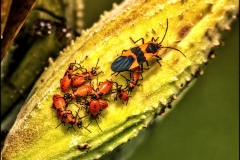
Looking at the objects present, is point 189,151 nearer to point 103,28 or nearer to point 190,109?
point 190,109

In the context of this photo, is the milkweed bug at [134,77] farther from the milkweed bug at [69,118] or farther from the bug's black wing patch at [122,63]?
the milkweed bug at [69,118]

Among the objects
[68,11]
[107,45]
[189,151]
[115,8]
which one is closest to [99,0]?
[68,11]

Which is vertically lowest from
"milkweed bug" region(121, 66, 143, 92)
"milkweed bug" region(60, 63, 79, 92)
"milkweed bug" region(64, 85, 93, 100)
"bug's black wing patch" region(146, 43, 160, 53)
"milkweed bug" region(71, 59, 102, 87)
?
"milkweed bug" region(121, 66, 143, 92)

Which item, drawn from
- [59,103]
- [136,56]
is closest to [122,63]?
[136,56]

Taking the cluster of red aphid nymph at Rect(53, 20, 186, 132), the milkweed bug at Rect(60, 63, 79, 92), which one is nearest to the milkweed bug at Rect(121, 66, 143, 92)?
the cluster of red aphid nymph at Rect(53, 20, 186, 132)

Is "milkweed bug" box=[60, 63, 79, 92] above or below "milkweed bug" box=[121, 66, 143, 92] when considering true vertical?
above

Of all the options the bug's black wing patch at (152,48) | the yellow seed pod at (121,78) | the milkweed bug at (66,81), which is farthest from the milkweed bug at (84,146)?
the bug's black wing patch at (152,48)

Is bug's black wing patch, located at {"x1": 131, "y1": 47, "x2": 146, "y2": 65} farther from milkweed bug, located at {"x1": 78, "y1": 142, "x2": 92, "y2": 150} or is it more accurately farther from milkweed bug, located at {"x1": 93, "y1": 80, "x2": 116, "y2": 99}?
milkweed bug, located at {"x1": 78, "y1": 142, "x2": 92, "y2": 150}
